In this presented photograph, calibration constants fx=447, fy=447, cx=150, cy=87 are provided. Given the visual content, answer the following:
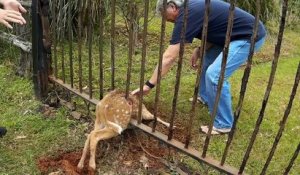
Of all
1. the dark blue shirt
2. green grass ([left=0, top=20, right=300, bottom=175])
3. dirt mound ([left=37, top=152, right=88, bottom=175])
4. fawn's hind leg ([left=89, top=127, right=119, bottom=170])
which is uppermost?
the dark blue shirt

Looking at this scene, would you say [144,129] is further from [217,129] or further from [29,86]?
[29,86]

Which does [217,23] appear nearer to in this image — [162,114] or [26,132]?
[162,114]

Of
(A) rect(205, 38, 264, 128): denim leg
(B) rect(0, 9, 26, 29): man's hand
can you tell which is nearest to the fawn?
(A) rect(205, 38, 264, 128): denim leg

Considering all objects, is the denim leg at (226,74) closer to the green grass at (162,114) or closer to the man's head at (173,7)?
the green grass at (162,114)

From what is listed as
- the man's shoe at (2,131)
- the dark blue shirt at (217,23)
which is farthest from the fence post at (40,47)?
the dark blue shirt at (217,23)

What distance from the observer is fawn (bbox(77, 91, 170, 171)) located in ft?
12.9

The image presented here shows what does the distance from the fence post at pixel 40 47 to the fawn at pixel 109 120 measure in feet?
3.78

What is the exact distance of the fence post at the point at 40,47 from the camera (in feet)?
15.4

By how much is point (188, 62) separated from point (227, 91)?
8.62 feet

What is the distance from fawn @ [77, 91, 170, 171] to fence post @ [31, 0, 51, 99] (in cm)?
115

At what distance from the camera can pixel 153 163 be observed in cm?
406

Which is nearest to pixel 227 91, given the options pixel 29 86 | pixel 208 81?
pixel 208 81

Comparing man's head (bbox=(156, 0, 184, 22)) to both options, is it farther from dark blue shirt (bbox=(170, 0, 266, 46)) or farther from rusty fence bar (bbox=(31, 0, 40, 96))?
rusty fence bar (bbox=(31, 0, 40, 96))

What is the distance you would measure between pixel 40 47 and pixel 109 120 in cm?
140
